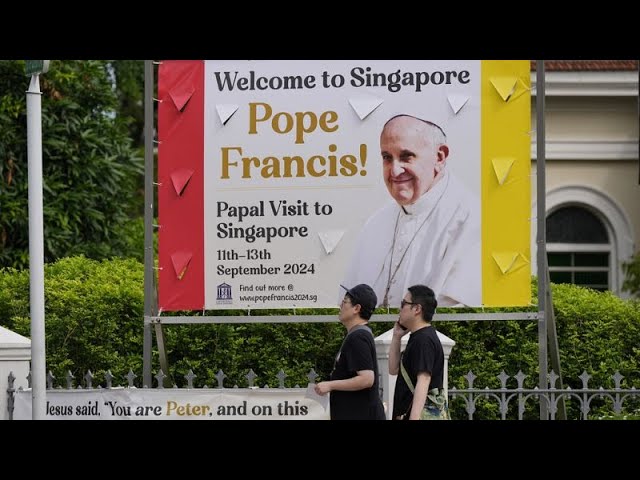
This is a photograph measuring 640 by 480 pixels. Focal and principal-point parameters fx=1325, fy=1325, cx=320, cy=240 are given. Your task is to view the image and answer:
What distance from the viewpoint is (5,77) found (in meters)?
19.6

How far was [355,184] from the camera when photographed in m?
11.8

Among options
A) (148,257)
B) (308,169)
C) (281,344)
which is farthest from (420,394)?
(281,344)

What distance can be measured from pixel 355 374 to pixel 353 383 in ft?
0.24

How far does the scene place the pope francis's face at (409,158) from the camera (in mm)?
11719

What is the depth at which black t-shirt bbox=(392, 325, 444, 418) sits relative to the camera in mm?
9406

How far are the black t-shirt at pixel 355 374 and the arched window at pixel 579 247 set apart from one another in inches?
636

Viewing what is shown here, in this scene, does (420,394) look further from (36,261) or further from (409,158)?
(36,261)

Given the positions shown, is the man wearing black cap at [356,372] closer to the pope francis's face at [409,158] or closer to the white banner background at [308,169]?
the white banner background at [308,169]

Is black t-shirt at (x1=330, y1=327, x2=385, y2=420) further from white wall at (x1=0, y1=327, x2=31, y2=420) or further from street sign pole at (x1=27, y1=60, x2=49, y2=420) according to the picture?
white wall at (x1=0, y1=327, x2=31, y2=420)

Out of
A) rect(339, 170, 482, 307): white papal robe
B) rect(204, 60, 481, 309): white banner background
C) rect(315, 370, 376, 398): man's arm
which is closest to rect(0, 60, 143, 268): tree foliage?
rect(204, 60, 481, 309): white banner background

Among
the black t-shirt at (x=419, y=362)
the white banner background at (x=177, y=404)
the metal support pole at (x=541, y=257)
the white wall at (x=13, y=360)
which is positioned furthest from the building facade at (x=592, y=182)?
the black t-shirt at (x=419, y=362)

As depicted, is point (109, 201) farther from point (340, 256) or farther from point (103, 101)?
point (340, 256)

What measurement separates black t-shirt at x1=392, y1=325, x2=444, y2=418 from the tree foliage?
10.1 metres
